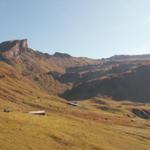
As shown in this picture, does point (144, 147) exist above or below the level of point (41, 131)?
below

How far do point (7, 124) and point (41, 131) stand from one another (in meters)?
6.57

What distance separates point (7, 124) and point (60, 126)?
48.6ft

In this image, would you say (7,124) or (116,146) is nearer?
(7,124)

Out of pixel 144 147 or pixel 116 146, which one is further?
pixel 144 147

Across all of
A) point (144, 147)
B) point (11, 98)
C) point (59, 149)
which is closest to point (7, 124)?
point (59, 149)

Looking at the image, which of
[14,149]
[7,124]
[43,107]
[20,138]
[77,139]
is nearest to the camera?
[14,149]

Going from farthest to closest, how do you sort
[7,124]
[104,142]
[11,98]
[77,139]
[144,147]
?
[11,98] < [144,147] < [104,142] < [77,139] < [7,124]

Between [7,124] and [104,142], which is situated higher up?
[7,124]

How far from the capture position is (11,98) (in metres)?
173

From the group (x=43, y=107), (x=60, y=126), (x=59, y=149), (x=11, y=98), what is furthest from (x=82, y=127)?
(x=11, y=98)

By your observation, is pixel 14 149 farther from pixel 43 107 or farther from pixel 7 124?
pixel 43 107

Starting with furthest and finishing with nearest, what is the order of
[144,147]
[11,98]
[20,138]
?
[11,98], [144,147], [20,138]

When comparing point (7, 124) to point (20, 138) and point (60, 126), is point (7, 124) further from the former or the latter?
point (60, 126)

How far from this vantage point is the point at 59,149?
2296 inches
